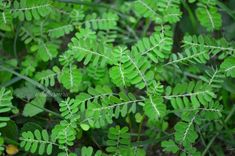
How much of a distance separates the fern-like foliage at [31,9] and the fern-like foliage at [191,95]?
0.57m

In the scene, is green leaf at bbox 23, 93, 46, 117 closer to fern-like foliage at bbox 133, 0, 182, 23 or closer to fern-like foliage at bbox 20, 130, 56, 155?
fern-like foliage at bbox 20, 130, 56, 155

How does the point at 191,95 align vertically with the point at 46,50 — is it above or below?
below

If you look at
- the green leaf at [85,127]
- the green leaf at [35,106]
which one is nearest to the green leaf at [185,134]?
the green leaf at [85,127]

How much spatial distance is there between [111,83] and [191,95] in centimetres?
41

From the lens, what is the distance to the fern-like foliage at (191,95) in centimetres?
138

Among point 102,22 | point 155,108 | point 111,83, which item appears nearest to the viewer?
point 155,108

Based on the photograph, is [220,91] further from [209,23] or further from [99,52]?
[99,52]

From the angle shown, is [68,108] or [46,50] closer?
[68,108]

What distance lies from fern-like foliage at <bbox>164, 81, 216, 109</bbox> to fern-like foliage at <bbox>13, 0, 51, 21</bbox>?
57cm

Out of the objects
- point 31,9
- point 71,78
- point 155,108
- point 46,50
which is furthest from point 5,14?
point 155,108

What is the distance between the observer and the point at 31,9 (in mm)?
1650

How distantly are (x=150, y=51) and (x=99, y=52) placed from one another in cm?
18

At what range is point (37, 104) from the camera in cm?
167

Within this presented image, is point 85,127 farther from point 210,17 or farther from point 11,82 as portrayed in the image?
point 210,17
